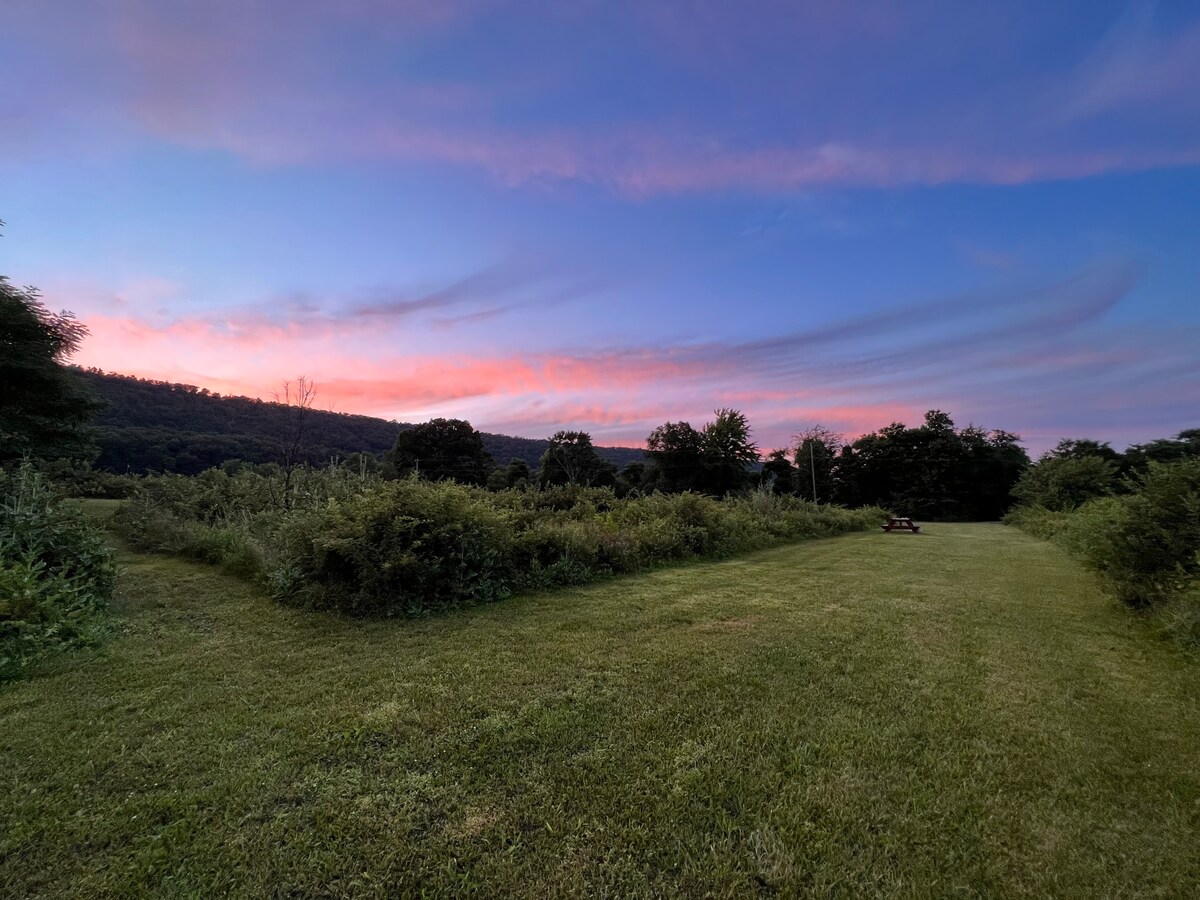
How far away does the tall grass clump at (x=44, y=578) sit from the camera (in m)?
4.05

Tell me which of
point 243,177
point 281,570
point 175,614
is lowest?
point 175,614

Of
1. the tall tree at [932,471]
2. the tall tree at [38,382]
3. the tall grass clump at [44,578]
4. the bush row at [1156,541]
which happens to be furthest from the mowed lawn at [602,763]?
the tall tree at [932,471]

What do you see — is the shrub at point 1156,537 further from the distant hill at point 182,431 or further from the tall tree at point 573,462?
the tall tree at point 573,462

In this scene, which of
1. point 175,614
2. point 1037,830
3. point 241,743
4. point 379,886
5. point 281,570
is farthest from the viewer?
point 281,570

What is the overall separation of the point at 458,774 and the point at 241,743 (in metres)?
1.33

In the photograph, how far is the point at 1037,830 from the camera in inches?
86.0

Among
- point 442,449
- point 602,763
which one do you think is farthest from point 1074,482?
point 442,449

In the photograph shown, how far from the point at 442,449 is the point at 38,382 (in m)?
30.5

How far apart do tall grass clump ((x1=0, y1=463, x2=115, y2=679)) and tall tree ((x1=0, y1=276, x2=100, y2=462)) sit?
36.6 feet

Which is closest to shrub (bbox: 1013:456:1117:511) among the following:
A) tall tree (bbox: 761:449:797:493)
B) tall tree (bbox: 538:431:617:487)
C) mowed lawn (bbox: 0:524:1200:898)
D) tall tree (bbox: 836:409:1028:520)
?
tall tree (bbox: 836:409:1028:520)

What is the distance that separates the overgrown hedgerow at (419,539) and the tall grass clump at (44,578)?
1661 millimetres

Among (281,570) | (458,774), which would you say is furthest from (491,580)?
(458,774)

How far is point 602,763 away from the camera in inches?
104

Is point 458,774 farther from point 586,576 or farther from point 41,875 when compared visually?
point 586,576
